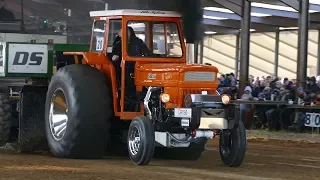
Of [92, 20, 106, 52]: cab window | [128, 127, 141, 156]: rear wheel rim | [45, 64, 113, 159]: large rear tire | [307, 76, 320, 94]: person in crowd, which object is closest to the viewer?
[128, 127, 141, 156]: rear wheel rim

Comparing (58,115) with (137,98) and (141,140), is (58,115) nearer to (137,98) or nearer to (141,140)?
(137,98)

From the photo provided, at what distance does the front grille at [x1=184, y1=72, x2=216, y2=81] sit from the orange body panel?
0.15ft

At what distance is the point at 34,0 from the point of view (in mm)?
13852

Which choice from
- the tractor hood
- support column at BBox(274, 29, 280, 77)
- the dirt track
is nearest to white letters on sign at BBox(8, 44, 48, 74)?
the dirt track

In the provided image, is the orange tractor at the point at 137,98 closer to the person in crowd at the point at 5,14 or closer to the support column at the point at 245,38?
the person in crowd at the point at 5,14

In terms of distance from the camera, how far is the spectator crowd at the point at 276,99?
2061cm

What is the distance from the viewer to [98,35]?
11.6 meters

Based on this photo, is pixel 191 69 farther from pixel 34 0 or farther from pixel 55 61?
pixel 34 0

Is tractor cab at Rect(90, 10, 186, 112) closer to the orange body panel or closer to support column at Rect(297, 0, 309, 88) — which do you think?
the orange body panel

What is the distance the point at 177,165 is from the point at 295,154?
3.16 meters

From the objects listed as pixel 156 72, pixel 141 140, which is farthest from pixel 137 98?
pixel 141 140

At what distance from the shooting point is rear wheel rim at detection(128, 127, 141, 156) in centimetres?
1055

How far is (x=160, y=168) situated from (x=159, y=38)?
2.12 meters

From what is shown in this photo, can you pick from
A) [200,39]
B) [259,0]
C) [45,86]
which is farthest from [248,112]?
[200,39]
